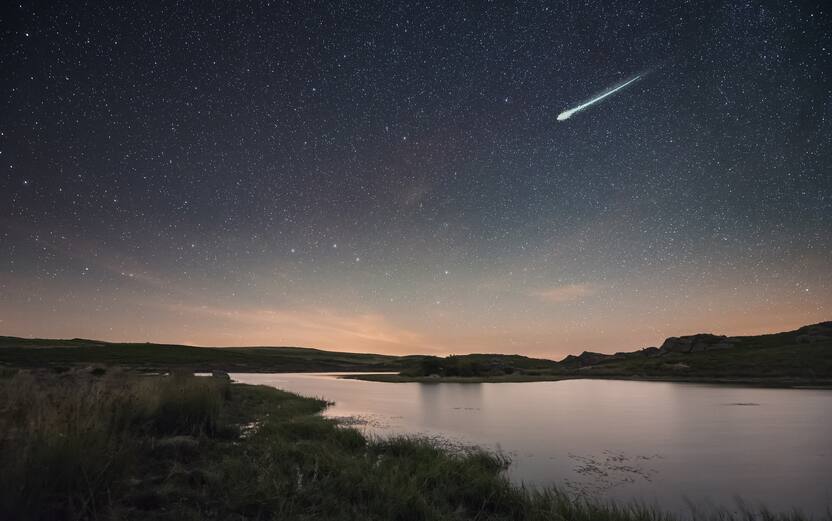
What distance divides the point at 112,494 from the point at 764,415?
3561cm

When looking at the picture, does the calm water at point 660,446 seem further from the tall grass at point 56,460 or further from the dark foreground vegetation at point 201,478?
the tall grass at point 56,460

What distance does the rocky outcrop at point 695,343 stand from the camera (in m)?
129

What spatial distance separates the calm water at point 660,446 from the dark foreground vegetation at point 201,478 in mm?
2045

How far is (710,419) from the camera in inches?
1070

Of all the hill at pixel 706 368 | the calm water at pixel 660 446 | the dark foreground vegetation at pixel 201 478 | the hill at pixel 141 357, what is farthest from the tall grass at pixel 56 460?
the hill at pixel 141 357

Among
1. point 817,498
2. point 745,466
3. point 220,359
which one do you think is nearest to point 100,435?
point 817,498

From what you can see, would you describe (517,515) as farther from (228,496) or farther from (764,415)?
(764,415)

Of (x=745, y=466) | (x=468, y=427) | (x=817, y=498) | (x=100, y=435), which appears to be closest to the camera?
(x=100, y=435)

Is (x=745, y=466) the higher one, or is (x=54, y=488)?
(x=54, y=488)

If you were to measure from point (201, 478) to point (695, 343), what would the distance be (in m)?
155

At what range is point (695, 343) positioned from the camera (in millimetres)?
134000

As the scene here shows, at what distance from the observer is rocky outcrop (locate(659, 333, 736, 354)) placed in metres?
129

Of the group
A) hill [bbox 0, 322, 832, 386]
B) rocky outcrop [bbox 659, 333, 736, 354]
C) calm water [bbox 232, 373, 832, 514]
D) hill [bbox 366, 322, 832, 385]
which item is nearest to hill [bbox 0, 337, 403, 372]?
hill [bbox 0, 322, 832, 386]

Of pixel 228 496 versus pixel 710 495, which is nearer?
pixel 228 496
